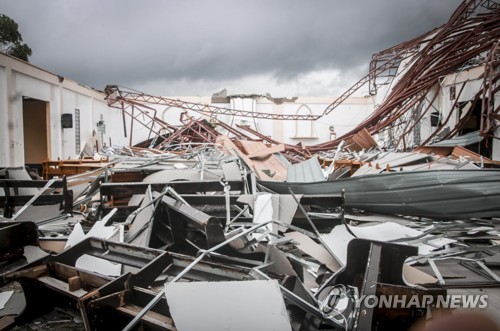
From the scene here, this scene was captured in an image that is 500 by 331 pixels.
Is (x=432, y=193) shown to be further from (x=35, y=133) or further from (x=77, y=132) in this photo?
(x=77, y=132)

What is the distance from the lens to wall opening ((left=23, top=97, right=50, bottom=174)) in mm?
11188

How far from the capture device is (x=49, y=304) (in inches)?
82.5

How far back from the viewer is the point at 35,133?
11305 millimetres

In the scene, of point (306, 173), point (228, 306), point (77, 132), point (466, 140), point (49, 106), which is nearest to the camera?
point (228, 306)

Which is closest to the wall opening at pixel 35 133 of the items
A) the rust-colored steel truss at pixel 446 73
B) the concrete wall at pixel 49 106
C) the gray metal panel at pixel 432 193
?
the concrete wall at pixel 49 106

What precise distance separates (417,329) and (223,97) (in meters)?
19.3

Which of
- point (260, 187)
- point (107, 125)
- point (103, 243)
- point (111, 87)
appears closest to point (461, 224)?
point (260, 187)

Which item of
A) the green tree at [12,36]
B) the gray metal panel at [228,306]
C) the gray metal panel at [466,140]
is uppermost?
the green tree at [12,36]

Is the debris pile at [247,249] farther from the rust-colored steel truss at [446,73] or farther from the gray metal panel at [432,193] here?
the rust-colored steel truss at [446,73]

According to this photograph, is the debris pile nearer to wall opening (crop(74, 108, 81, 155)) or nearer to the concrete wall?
the concrete wall

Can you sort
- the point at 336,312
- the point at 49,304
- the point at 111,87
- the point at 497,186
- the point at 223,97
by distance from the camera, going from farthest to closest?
the point at 223,97, the point at 111,87, the point at 497,186, the point at 49,304, the point at 336,312

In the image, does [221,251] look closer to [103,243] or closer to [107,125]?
[103,243]

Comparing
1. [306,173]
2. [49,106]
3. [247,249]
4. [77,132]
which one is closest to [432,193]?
[306,173]

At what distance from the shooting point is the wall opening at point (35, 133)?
1119cm
